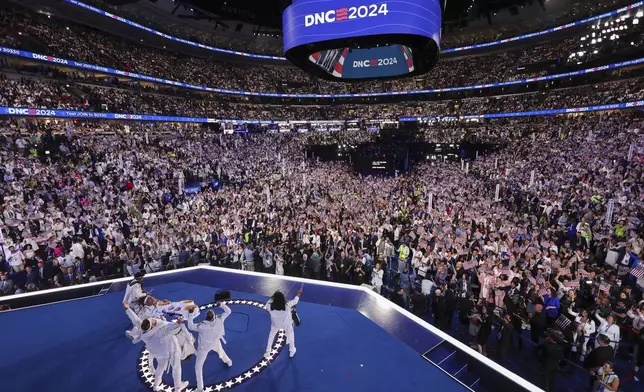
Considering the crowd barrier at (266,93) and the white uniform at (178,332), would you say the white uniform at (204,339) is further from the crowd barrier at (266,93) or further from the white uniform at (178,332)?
the crowd barrier at (266,93)

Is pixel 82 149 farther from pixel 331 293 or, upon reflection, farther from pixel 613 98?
pixel 613 98

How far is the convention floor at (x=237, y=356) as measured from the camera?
5020 mm

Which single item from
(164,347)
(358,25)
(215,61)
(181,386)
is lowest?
(181,386)

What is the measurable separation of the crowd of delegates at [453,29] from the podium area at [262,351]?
29.3 metres

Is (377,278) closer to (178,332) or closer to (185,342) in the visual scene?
(185,342)

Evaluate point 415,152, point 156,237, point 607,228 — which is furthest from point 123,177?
point 415,152

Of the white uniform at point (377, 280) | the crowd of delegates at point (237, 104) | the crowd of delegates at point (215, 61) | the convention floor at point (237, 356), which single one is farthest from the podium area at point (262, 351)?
the crowd of delegates at point (215, 61)

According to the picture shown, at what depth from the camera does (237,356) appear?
18.7 ft

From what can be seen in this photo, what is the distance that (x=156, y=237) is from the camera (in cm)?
1164

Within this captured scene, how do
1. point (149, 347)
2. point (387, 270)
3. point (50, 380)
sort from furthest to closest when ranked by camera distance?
point (387, 270)
point (50, 380)
point (149, 347)

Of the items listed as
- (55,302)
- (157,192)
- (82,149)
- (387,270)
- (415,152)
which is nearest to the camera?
(55,302)

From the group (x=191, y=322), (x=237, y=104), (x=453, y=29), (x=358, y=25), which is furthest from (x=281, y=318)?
(x=453, y=29)

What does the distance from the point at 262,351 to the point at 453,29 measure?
1845 inches

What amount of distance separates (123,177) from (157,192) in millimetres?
2142
